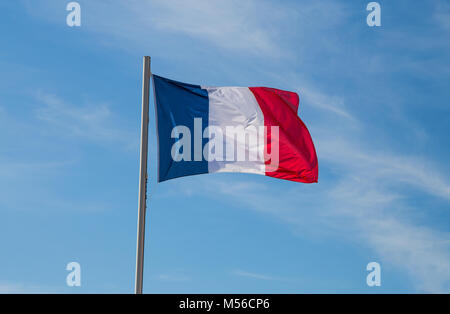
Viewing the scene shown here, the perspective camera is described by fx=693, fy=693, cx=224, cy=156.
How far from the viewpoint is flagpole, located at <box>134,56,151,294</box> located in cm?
1867

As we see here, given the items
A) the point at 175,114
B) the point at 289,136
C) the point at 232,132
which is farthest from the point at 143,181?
the point at 289,136

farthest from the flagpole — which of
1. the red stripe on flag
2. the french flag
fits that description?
the red stripe on flag

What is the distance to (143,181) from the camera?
64.2 ft

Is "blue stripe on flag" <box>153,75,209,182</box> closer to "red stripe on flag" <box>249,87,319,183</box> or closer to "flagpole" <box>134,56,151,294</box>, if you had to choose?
"flagpole" <box>134,56,151,294</box>

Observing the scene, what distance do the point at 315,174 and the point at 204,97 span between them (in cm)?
444

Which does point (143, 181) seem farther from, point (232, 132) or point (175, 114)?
point (232, 132)

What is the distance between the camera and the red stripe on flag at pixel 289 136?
22.6 m

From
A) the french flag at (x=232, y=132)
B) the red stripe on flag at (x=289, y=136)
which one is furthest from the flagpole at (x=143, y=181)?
the red stripe on flag at (x=289, y=136)

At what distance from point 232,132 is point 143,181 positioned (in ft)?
12.8

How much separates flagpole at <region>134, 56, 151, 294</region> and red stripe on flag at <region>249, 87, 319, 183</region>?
12.8ft

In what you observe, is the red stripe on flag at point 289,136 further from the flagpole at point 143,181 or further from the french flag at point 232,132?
the flagpole at point 143,181

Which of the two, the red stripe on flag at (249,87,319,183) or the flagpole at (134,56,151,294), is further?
the red stripe on flag at (249,87,319,183)
